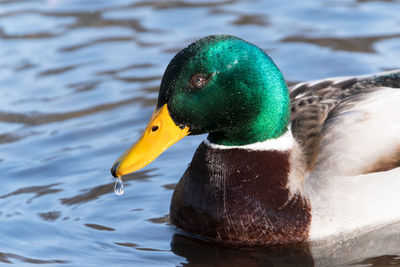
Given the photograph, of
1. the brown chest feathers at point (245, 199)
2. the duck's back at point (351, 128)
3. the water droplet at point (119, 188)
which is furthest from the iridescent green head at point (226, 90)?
the water droplet at point (119, 188)

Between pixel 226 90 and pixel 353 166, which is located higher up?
pixel 226 90

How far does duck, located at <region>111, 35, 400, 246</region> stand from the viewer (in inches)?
239

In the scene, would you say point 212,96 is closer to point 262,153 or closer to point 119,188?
point 262,153

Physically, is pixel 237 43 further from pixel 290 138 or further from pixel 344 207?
pixel 344 207

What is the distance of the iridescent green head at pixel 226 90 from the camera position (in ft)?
19.7

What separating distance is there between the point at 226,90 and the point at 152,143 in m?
0.59

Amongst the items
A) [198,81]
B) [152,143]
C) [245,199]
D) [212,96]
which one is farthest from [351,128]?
[152,143]

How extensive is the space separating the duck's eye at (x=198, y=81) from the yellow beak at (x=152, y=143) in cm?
23

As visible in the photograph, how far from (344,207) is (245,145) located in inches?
30.5

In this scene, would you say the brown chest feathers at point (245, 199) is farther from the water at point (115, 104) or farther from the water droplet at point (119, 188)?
the water droplet at point (119, 188)

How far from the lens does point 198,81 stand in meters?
6.03

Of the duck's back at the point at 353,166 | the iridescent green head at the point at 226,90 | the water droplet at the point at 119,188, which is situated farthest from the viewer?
the water droplet at the point at 119,188

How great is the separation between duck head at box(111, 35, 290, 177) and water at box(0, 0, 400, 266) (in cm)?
83

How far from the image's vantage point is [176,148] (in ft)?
26.6
